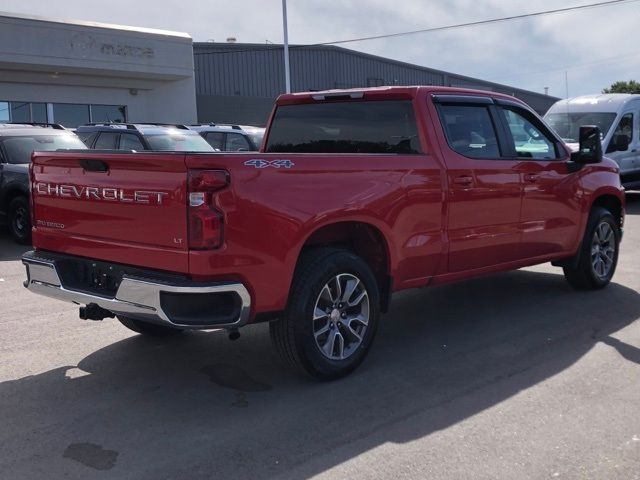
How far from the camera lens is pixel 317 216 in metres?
4.48

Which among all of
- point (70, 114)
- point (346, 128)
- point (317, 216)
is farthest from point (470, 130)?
point (70, 114)

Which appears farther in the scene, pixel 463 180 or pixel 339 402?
pixel 463 180

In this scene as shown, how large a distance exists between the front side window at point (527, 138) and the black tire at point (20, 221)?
766 centimetres

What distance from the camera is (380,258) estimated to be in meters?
5.19

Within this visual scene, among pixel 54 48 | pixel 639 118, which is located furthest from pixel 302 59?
pixel 639 118

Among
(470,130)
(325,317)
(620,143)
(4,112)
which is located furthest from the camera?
(4,112)

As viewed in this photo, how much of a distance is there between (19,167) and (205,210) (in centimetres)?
816

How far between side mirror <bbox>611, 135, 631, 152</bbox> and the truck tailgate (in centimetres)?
1118

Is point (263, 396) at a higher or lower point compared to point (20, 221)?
lower

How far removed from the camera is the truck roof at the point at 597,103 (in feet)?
51.6

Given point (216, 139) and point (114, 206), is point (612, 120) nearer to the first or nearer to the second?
point (216, 139)

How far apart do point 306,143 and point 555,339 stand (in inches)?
104

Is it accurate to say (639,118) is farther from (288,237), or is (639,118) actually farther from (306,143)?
(288,237)

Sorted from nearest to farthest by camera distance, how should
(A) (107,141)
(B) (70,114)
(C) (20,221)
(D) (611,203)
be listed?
(D) (611,203) → (C) (20,221) → (A) (107,141) → (B) (70,114)
